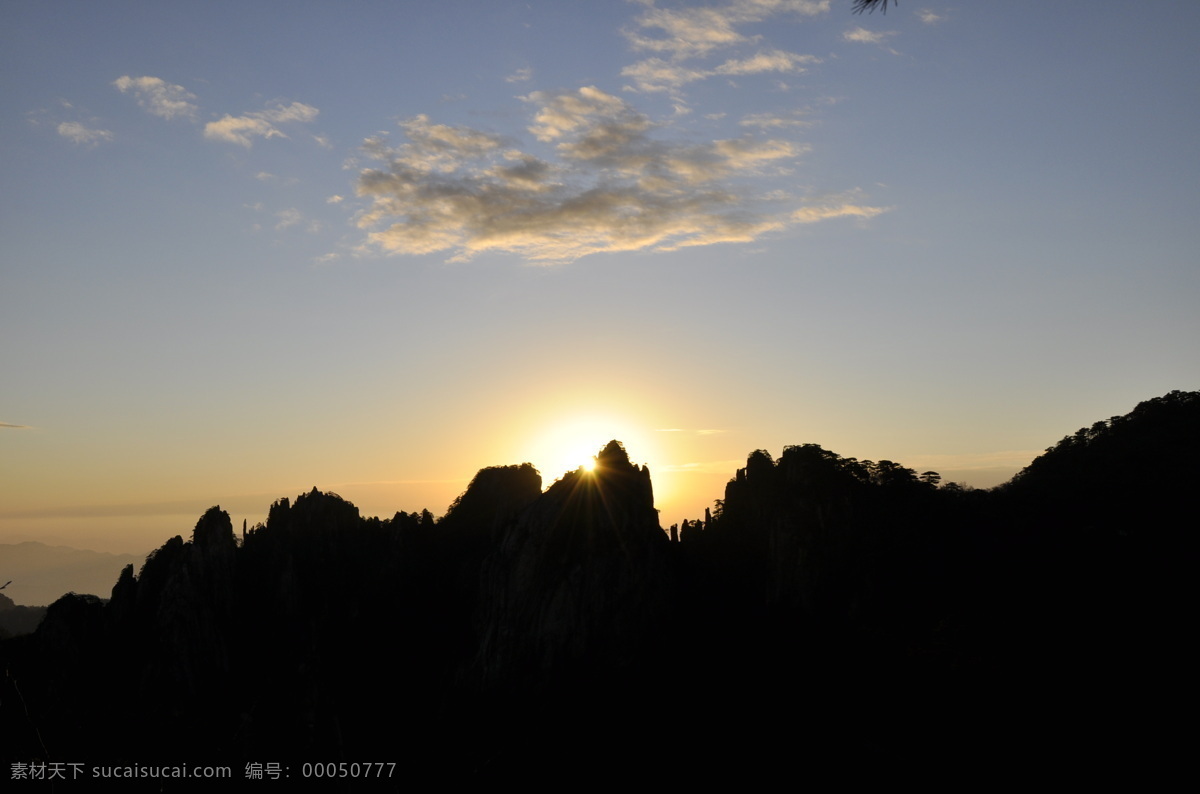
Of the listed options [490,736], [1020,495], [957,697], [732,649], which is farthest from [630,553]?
[1020,495]

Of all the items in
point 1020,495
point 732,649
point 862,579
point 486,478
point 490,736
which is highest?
point 486,478

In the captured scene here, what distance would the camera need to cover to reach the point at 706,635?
11250cm

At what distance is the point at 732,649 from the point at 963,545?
32.7 metres

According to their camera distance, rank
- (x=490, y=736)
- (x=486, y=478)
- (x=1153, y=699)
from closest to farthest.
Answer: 1. (x=1153, y=699)
2. (x=490, y=736)
3. (x=486, y=478)

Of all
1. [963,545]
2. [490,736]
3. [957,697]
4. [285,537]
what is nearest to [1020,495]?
[963,545]

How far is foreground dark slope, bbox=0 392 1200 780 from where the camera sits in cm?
8331

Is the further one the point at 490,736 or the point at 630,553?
the point at 630,553

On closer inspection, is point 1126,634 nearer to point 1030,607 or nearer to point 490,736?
point 1030,607

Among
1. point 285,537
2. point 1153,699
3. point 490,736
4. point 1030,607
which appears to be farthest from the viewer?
point 285,537

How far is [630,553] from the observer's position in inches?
4358

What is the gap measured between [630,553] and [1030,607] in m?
47.6

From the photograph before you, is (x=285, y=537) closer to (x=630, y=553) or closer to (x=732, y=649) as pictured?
(x=630, y=553)

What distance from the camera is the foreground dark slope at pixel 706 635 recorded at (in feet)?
273

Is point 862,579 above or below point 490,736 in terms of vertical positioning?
above
